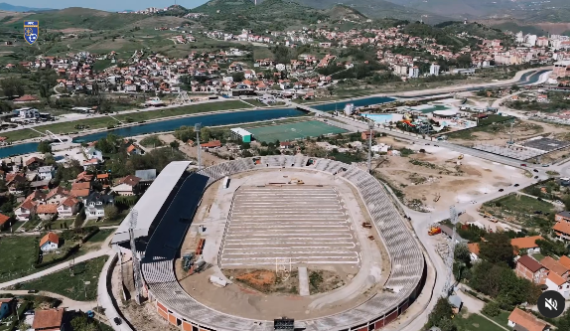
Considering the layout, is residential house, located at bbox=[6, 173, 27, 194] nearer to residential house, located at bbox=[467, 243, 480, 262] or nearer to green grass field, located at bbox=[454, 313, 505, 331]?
green grass field, located at bbox=[454, 313, 505, 331]

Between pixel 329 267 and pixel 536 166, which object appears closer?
pixel 329 267

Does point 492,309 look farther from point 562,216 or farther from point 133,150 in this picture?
point 133,150

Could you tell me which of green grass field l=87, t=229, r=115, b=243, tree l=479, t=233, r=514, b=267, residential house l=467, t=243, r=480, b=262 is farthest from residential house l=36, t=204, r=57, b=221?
tree l=479, t=233, r=514, b=267

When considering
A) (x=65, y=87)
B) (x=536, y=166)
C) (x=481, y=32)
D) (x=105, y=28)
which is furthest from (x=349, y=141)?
(x=105, y=28)

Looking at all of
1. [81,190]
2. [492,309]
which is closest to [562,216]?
[492,309]

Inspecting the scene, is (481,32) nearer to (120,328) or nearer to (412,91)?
(412,91)

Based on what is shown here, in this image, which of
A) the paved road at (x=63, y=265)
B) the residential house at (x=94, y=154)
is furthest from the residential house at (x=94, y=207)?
the residential house at (x=94, y=154)
